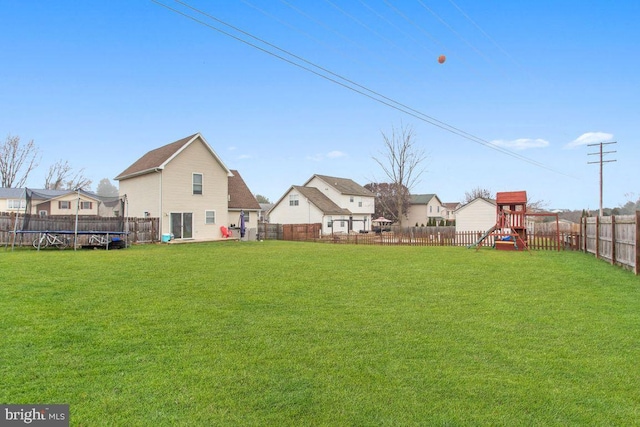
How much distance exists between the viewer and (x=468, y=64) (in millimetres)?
16359

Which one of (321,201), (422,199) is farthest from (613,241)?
(422,199)

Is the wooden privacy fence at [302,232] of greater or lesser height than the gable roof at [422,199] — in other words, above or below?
below

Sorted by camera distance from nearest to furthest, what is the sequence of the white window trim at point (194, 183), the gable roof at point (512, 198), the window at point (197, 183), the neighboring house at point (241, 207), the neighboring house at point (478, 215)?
1. the gable roof at point (512, 198)
2. the white window trim at point (194, 183)
3. the window at point (197, 183)
4. the neighboring house at point (241, 207)
5. the neighboring house at point (478, 215)

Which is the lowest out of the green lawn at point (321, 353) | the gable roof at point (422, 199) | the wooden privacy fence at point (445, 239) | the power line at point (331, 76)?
the green lawn at point (321, 353)

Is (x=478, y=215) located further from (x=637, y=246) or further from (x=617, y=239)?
(x=637, y=246)

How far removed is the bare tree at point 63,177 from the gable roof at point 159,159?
31.0 metres

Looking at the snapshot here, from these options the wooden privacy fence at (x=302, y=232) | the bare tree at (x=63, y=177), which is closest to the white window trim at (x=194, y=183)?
the wooden privacy fence at (x=302, y=232)

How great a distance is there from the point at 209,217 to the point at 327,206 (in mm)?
17963

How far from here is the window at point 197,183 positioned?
26.2 metres

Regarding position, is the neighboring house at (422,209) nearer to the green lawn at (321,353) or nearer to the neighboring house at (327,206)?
the neighboring house at (327,206)

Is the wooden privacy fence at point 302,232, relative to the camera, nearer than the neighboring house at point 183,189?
No

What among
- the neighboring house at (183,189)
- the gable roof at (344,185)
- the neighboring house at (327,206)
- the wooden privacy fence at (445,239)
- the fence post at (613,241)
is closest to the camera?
the fence post at (613,241)

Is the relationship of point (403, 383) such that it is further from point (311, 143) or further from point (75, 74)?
point (311, 143)

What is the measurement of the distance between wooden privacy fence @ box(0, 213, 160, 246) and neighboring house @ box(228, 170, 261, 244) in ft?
22.6
